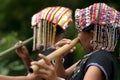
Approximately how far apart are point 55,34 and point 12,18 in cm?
439

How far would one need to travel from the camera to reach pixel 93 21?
3.62m

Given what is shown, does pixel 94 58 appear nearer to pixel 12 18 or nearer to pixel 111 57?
pixel 111 57

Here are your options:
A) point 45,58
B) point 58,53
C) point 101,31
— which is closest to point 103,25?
point 101,31

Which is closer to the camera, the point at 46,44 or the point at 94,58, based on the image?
the point at 94,58

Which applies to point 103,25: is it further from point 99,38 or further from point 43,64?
point 43,64

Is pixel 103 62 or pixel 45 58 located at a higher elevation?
pixel 45 58

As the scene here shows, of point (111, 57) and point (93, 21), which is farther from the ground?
point (93, 21)

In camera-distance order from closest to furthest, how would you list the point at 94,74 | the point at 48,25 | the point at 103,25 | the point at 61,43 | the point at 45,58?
the point at 45,58, the point at 94,74, the point at 103,25, the point at 61,43, the point at 48,25

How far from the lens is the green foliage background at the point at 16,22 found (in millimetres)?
7010

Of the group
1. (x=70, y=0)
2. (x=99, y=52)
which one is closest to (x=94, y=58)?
(x=99, y=52)

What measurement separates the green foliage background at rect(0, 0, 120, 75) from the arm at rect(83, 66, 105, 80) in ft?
9.99

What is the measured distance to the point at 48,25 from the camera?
13.5 feet

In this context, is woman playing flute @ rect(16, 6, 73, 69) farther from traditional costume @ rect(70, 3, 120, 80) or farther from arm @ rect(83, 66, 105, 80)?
arm @ rect(83, 66, 105, 80)

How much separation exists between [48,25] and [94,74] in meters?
0.80
